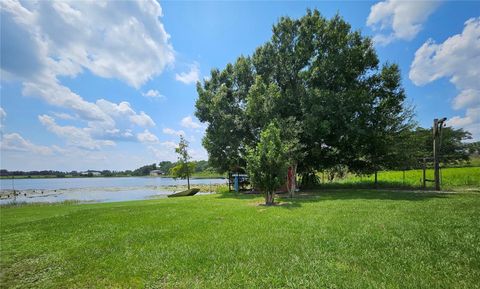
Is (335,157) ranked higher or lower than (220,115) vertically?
lower

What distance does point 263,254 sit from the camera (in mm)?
6238

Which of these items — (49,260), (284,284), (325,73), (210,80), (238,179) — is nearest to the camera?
(284,284)

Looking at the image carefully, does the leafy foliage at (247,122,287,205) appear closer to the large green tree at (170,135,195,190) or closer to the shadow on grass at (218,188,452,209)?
the shadow on grass at (218,188,452,209)

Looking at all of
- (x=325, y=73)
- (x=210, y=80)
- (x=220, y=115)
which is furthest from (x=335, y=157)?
(x=210, y=80)

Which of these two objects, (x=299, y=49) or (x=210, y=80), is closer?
(x=299, y=49)

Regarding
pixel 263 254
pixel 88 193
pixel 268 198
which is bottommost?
pixel 88 193

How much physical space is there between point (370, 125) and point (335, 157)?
5.09 metres

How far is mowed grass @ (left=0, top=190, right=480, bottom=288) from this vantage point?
194 inches

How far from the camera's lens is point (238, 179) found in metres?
29.0

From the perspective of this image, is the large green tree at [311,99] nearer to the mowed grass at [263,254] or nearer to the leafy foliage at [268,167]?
the leafy foliage at [268,167]

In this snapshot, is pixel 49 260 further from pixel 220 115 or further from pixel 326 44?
pixel 326 44

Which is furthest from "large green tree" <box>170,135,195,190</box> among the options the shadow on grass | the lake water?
the shadow on grass

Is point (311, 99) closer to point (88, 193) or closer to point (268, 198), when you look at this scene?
point (268, 198)

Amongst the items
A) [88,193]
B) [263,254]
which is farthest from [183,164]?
[263,254]
